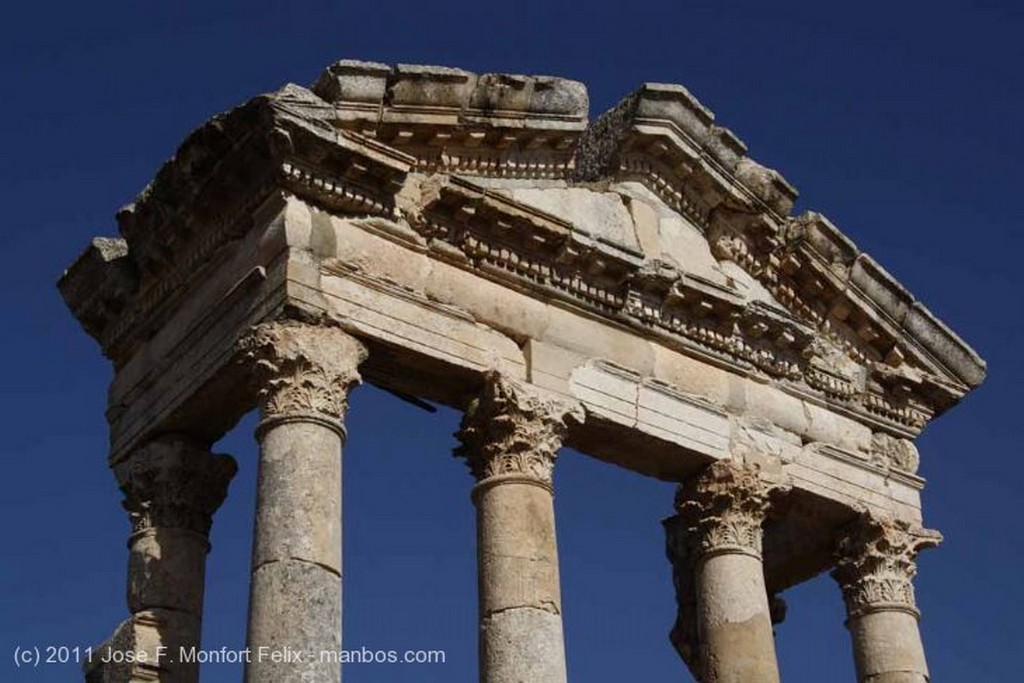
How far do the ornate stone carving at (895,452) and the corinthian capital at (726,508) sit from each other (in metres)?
2.10

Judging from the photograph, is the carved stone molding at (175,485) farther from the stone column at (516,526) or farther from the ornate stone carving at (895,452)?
the ornate stone carving at (895,452)

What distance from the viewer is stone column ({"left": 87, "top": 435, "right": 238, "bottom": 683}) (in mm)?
15250

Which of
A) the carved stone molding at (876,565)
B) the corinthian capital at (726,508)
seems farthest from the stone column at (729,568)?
the carved stone molding at (876,565)

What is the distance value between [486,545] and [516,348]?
6.36 feet

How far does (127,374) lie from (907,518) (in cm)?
831

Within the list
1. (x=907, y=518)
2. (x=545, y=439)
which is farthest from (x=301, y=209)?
(x=907, y=518)

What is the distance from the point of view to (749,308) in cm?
1773

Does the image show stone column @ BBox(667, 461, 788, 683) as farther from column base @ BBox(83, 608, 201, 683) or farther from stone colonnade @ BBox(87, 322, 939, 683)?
column base @ BBox(83, 608, 201, 683)

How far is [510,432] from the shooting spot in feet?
50.6

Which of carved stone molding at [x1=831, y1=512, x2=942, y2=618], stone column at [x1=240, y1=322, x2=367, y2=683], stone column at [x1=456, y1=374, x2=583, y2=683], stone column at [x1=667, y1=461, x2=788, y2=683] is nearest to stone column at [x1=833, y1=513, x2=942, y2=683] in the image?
carved stone molding at [x1=831, y1=512, x2=942, y2=618]

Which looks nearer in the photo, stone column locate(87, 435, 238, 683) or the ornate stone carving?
stone column locate(87, 435, 238, 683)

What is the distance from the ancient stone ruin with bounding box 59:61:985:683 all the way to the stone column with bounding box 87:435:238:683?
3cm

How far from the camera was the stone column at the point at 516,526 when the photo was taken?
14508 millimetres

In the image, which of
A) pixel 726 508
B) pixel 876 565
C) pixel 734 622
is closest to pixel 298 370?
pixel 726 508
